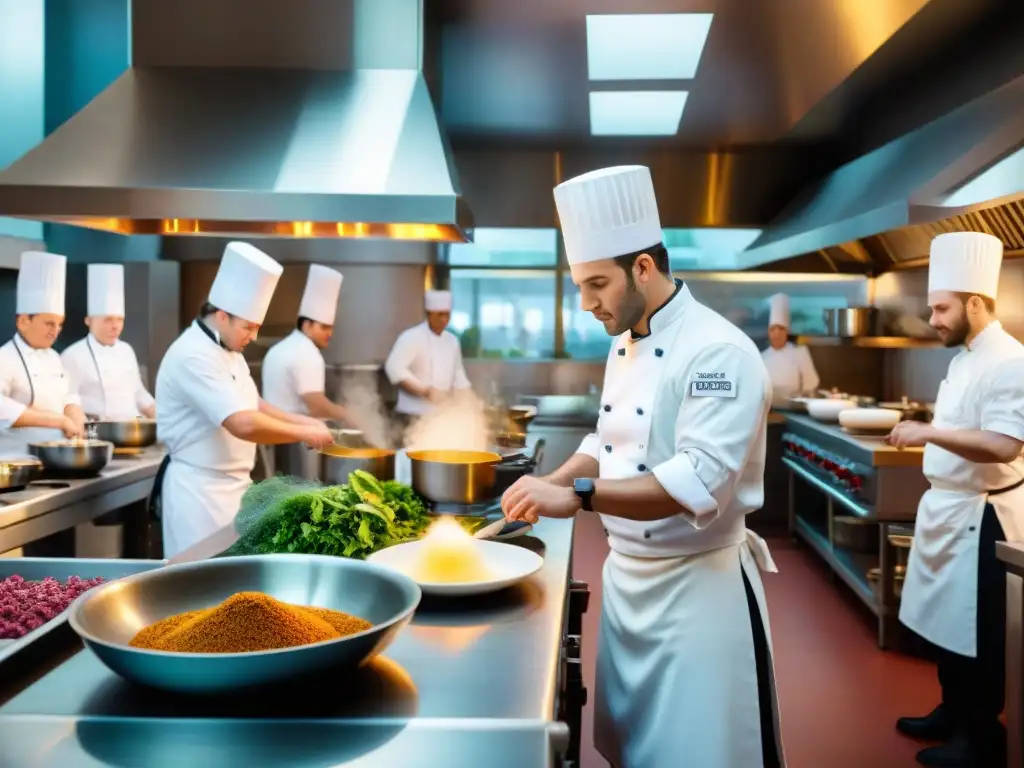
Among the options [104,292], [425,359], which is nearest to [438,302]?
[425,359]

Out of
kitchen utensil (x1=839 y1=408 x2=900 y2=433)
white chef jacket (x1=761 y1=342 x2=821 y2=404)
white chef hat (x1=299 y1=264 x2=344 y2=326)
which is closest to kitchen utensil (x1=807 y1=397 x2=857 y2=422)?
kitchen utensil (x1=839 y1=408 x2=900 y2=433)

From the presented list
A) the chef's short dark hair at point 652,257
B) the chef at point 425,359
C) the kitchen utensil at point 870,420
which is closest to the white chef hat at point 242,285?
the chef's short dark hair at point 652,257

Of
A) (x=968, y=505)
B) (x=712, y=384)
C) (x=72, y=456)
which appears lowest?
(x=968, y=505)

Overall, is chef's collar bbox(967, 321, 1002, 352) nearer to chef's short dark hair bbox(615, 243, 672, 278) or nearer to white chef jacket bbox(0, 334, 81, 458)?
chef's short dark hair bbox(615, 243, 672, 278)

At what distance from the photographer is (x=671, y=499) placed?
5.69 ft

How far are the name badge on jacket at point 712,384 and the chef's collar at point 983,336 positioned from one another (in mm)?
1704

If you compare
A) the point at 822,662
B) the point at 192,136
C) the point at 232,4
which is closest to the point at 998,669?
the point at 822,662

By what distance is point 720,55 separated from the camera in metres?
4.22

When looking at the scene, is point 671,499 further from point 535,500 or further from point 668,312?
point 668,312

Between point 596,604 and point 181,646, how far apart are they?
347cm

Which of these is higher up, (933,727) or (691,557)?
(691,557)

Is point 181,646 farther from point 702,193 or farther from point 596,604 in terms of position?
point 702,193

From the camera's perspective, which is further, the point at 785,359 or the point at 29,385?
the point at 785,359

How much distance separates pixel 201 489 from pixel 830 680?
2598mm
